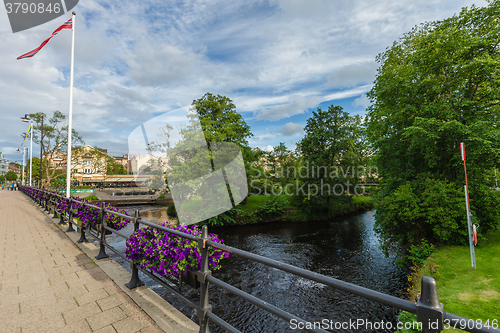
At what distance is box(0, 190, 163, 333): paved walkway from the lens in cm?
267

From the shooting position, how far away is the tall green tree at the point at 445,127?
365 inches

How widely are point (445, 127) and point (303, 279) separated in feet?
25.7

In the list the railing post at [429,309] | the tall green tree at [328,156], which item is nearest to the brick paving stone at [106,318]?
the railing post at [429,309]

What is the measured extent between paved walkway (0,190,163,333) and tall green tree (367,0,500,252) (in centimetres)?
1028

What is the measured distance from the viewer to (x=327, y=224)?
21.6 meters

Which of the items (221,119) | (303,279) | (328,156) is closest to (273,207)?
(328,156)

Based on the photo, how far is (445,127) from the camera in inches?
346

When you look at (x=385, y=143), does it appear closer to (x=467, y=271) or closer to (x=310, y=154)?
(x=467, y=271)

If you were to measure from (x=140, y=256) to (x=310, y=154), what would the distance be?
2238 centimetres

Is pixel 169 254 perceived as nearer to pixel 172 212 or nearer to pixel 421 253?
pixel 421 253

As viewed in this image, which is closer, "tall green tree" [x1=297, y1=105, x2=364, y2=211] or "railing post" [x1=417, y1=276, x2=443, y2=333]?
"railing post" [x1=417, y1=276, x2=443, y2=333]

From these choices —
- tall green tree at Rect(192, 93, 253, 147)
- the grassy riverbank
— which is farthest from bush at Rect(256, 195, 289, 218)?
the grassy riverbank

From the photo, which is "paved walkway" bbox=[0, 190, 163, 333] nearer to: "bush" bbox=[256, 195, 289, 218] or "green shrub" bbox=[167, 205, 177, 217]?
"bush" bbox=[256, 195, 289, 218]

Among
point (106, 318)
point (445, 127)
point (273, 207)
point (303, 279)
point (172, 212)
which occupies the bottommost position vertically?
point (303, 279)
